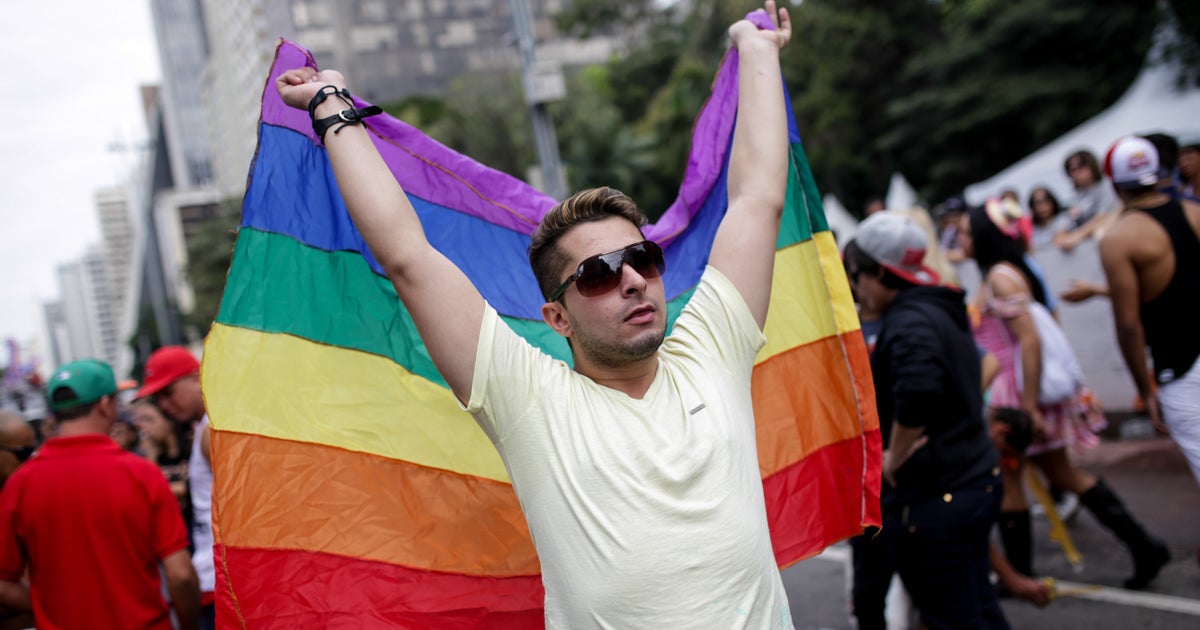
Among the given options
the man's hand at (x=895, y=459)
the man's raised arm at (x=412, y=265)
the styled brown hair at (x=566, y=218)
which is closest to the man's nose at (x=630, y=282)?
the styled brown hair at (x=566, y=218)

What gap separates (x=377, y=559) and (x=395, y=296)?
76 centimetres

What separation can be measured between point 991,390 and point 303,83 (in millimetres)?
4660

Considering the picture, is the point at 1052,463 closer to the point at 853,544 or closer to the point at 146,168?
the point at 853,544

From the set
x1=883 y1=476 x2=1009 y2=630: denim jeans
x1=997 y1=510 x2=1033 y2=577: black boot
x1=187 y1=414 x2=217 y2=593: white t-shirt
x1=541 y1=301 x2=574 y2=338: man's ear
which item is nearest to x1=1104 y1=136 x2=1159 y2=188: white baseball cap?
x1=883 y1=476 x2=1009 y2=630: denim jeans

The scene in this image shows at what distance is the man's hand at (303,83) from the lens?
233 cm

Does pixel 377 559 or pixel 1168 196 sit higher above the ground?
pixel 1168 196

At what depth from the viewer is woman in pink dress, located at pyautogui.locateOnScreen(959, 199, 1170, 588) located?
16.5ft

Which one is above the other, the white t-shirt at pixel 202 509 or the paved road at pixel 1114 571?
the white t-shirt at pixel 202 509

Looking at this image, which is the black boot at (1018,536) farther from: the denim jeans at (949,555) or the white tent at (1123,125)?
the white tent at (1123,125)

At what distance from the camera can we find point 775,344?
300 centimetres

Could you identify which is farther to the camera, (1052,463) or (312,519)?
(1052,463)

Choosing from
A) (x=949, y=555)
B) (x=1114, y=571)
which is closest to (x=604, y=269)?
(x=949, y=555)

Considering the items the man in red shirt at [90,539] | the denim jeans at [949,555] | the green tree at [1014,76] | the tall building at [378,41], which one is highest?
the tall building at [378,41]

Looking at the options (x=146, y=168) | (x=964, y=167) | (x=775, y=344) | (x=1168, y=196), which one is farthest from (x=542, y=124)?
(x=146, y=168)
